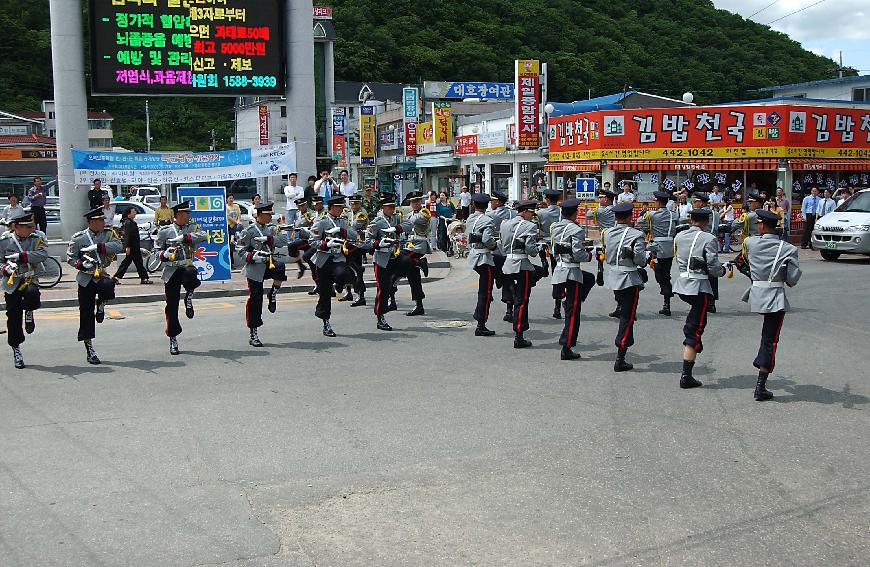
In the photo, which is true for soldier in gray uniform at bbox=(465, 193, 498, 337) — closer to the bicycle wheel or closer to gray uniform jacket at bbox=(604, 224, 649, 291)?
gray uniform jacket at bbox=(604, 224, 649, 291)

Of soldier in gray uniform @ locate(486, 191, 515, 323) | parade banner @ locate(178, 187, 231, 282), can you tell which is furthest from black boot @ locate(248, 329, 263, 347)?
parade banner @ locate(178, 187, 231, 282)

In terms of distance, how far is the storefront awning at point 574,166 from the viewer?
34250mm

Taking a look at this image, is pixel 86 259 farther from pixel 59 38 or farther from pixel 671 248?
pixel 59 38

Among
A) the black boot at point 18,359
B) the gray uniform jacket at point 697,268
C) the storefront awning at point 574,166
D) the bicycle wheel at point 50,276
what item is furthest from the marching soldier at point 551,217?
the storefront awning at point 574,166

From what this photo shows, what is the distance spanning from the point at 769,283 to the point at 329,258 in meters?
6.02

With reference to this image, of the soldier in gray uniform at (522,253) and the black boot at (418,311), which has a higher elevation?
the soldier in gray uniform at (522,253)

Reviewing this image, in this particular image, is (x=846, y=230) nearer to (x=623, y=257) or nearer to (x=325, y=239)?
(x=623, y=257)

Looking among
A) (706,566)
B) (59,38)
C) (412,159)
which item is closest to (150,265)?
(59,38)

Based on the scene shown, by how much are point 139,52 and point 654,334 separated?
14022 mm

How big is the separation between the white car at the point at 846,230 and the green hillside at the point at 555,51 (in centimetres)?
5776

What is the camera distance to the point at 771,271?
27.8 ft

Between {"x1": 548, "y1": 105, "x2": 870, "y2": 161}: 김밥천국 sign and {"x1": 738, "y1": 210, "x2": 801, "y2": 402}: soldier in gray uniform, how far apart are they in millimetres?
23971

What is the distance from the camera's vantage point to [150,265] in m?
18.8

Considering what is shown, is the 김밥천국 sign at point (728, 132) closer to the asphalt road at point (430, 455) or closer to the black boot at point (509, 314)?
the black boot at point (509, 314)
